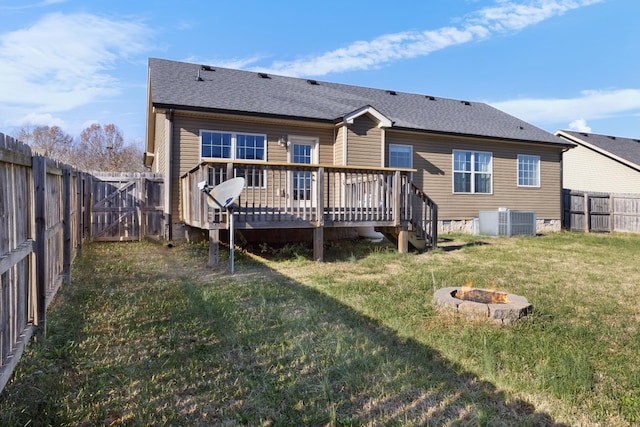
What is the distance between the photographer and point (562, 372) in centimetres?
308

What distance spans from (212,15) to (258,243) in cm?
703

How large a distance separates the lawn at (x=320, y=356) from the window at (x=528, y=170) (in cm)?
925

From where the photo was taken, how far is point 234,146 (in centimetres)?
1061

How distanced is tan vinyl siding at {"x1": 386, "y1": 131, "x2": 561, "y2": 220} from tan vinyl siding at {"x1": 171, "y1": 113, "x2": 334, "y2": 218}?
10.9ft

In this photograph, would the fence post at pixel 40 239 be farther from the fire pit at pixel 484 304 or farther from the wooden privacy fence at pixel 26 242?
the fire pit at pixel 484 304

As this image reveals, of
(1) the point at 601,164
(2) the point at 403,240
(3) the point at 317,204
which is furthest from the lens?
(1) the point at 601,164

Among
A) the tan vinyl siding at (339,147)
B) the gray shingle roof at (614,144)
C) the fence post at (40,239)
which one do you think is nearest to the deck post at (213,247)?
the fence post at (40,239)

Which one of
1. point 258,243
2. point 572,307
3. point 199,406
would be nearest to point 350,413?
point 199,406

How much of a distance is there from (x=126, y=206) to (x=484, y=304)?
9.63 m

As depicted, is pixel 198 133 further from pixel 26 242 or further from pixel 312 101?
pixel 26 242

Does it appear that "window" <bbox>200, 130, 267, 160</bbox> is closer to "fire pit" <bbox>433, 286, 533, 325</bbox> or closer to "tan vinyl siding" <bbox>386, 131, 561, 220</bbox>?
"tan vinyl siding" <bbox>386, 131, 561, 220</bbox>

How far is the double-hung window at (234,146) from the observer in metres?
10.4

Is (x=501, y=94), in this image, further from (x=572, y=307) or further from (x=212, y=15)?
(x=572, y=307)

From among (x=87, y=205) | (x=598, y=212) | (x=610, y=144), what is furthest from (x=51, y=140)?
(x=610, y=144)
